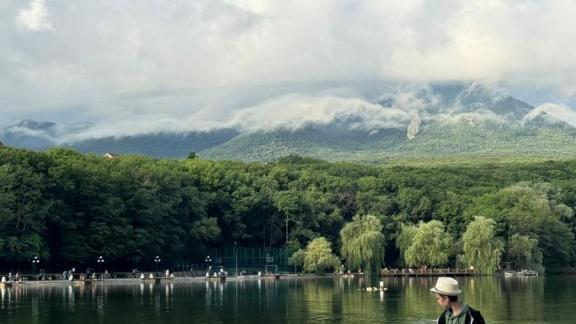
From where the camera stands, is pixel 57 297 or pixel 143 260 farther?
pixel 143 260

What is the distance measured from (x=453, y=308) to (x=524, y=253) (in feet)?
330

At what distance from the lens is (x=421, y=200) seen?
122m

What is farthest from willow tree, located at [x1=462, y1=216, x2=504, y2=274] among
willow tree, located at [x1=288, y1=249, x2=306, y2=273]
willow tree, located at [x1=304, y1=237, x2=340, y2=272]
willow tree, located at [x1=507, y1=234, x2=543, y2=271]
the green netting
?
the green netting

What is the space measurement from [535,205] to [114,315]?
76.6 metres

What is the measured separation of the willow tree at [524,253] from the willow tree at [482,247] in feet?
11.3

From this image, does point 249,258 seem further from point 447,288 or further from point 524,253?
point 447,288

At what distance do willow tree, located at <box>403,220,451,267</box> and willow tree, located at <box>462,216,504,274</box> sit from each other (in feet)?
8.45

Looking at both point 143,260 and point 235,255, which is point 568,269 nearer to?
point 235,255

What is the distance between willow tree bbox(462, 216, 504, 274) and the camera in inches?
4173

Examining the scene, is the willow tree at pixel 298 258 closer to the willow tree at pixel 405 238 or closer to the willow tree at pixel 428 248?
the willow tree at pixel 405 238

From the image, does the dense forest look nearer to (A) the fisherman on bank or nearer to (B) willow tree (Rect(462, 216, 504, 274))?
(B) willow tree (Rect(462, 216, 504, 274))

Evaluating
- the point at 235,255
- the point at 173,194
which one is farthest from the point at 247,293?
the point at 235,255

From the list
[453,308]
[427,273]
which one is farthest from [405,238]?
[453,308]

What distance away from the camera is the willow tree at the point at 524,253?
10950 centimetres
